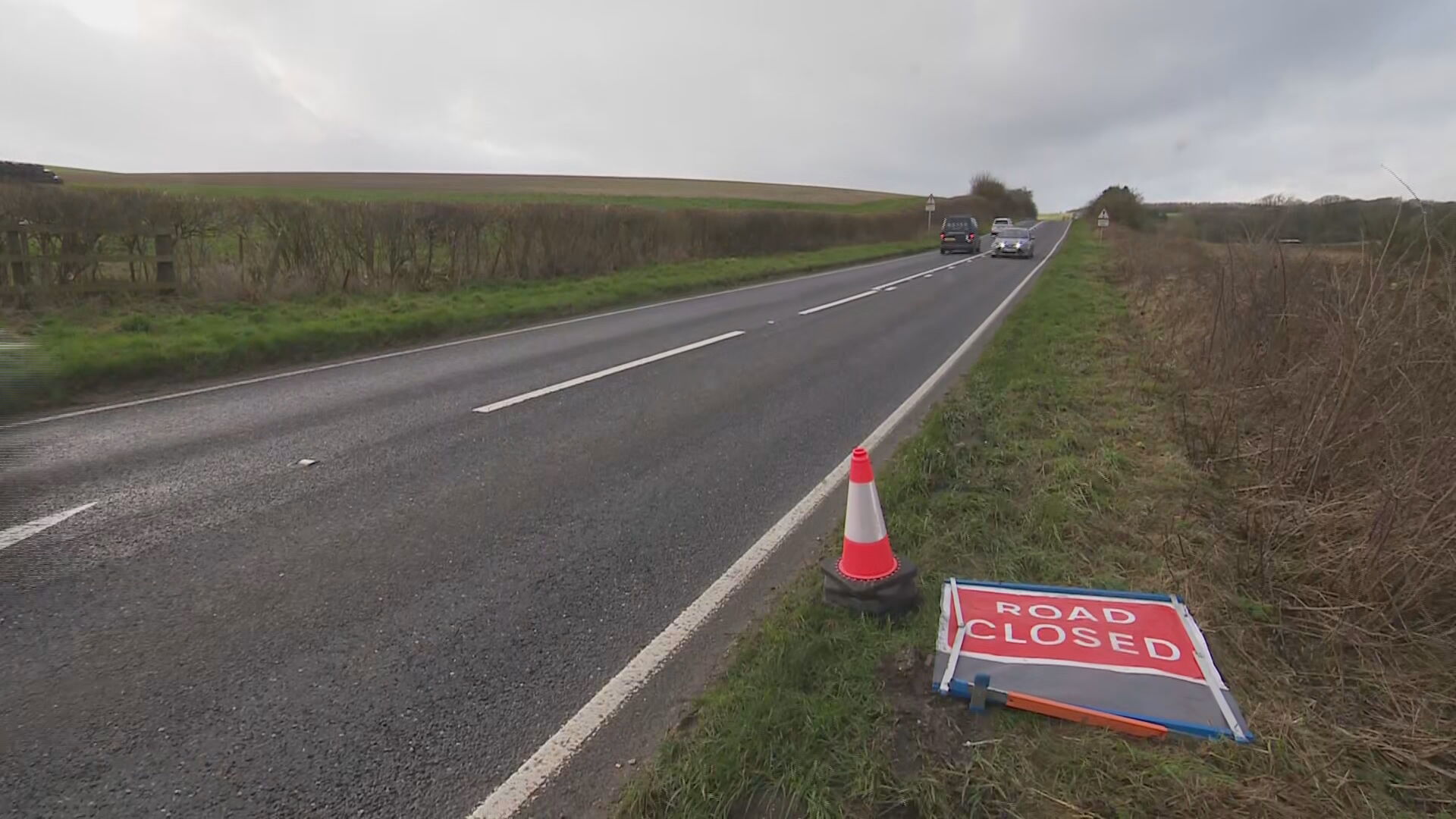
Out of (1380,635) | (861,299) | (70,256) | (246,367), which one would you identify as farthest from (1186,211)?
(70,256)

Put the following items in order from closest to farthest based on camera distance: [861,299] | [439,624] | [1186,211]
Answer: [439,624] → [1186,211] → [861,299]

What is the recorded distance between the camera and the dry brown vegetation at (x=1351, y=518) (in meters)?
2.39

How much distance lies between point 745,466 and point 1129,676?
2.97 m

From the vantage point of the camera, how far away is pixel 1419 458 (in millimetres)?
2963

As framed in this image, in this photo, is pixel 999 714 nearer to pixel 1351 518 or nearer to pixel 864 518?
pixel 864 518

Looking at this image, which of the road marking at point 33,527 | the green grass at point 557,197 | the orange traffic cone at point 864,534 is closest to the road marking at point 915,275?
the green grass at point 557,197

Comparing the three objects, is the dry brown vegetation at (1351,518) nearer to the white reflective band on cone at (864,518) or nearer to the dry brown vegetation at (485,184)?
the white reflective band on cone at (864,518)

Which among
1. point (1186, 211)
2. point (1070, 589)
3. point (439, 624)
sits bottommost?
point (439, 624)

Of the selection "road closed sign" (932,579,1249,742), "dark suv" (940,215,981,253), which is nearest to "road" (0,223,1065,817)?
"road closed sign" (932,579,1249,742)

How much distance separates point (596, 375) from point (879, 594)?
213 inches

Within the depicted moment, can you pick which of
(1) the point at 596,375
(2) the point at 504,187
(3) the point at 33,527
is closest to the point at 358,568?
(3) the point at 33,527

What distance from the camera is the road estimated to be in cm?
239

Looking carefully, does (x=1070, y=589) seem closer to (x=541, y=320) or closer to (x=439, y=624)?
(x=439, y=624)

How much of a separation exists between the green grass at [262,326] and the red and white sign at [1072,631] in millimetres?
8268
